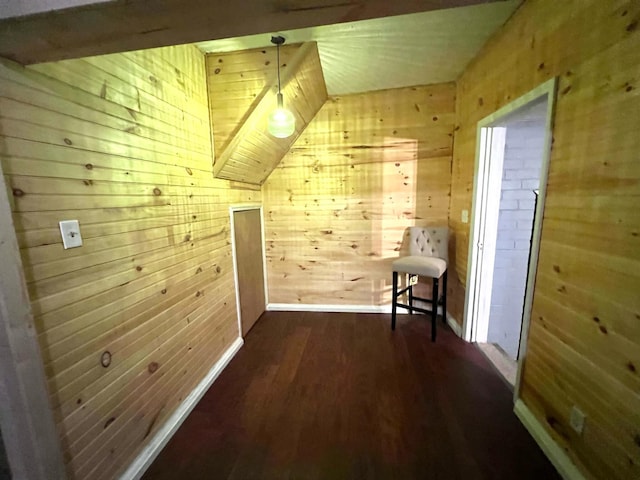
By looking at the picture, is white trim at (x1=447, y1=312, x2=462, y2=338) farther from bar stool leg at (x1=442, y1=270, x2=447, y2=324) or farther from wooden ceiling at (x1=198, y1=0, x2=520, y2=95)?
wooden ceiling at (x1=198, y1=0, x2=520, y2=95)

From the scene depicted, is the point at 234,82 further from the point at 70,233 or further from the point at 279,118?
the point at 70,233

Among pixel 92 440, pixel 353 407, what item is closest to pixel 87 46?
pixel 92 440

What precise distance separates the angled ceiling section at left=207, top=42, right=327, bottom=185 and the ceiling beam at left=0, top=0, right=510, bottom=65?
112cm

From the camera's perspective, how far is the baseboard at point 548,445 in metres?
1.19

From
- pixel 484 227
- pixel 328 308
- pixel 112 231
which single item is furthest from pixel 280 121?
pixel 328 308

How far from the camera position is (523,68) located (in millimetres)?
1531

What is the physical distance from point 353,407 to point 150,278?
1497 mm

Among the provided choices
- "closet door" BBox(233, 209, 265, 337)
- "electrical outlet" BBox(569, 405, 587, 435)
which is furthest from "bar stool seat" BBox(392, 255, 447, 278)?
"closet door" BBox(233, 209, 265, 337)

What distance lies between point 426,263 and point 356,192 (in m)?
1.09

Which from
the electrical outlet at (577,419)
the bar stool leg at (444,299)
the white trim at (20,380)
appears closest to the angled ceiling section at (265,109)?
the white trim at (20,380)

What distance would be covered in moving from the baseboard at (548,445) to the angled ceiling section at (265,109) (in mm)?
2594

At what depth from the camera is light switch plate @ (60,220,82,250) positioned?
3.15ft

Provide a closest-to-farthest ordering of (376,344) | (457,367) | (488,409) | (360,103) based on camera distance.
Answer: (488,409) → (457,367) → (376,344) → (360,103)

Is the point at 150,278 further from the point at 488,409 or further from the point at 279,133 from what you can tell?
the point at 488,409
